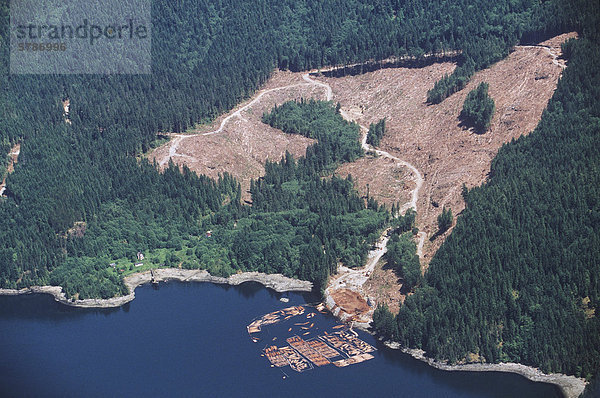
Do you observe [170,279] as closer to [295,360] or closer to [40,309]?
[40,309]

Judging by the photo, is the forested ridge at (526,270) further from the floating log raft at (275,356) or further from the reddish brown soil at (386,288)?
the floating log raft at (275,356)

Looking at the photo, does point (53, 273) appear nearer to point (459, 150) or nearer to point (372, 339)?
point (372, 339)

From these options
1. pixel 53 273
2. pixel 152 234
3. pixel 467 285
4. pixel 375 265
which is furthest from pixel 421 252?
pixel 53 273

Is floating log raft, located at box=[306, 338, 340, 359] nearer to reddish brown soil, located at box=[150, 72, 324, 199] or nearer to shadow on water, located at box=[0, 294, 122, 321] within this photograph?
shadow on water, located at box=[0, 294, 122, 321]

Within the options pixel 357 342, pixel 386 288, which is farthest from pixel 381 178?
pixel 357 342

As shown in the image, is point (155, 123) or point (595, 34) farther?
point (155, 123)

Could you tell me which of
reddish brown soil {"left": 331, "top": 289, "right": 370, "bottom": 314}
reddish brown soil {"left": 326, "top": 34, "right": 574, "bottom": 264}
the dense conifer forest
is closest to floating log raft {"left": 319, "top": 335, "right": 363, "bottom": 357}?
the dense conifer forest

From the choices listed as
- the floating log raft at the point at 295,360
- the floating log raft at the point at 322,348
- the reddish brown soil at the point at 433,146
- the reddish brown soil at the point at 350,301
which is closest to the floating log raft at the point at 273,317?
the reddish brown soil at the point at 350,301
